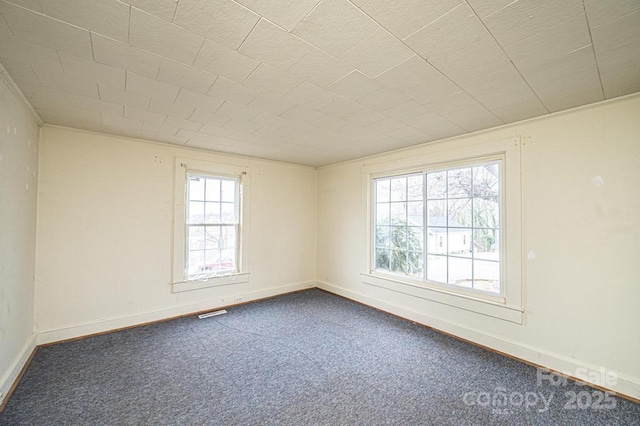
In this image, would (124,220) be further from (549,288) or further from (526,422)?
(549,288)

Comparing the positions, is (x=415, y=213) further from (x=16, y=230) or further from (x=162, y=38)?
(x=16, y=230)

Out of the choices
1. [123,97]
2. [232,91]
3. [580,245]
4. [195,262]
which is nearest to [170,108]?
[123,97]

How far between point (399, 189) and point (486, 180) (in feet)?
3.90

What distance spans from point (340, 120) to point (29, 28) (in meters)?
→ 2.21

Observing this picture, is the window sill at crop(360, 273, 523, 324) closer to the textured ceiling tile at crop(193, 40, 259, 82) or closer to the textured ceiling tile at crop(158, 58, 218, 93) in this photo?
the textured ceiling tile at crop(193, 40, 259, 82)

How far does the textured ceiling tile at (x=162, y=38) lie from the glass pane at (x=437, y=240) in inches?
128

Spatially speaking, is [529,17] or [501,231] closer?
[529,17]

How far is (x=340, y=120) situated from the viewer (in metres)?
2.72

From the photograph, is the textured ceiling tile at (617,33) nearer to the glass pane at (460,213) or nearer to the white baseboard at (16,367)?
the glass pane at (460,213)

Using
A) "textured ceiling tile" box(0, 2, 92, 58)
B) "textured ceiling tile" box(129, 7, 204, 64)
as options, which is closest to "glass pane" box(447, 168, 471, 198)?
"textured ceiling tile" box(129, 7, 204, 64)

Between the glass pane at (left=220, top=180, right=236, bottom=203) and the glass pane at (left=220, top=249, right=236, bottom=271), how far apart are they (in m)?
0.84

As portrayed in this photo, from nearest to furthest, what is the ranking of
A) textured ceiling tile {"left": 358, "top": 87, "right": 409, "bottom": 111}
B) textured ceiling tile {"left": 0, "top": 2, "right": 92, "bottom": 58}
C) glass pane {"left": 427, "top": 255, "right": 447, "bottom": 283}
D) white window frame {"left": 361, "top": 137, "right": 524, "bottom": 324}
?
textured ceiling tile {"left": 0, "top": 2, "right": 92, "bottom": 58} < textured ceiling tile {"left": 358, "top": 87, "right": 409, "bottom": 111} < white window frame {"left": 361, "top": 137, "right": 524, "bottom": 324} < glass pane {"left": 427, "top": 255, "right": 447, "bottom": 283}

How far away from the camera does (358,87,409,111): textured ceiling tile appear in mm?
2119

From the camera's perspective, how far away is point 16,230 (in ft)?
7.45
